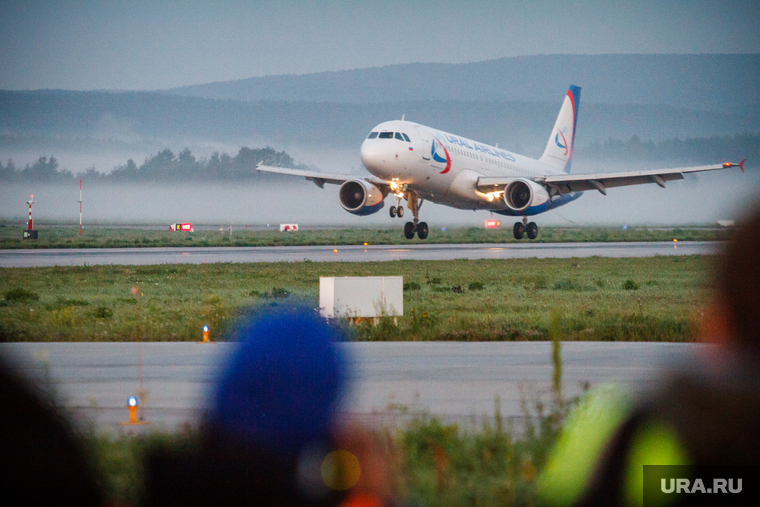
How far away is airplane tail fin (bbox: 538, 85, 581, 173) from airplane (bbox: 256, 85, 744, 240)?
8.35 meters

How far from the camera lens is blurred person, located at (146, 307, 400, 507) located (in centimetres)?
544

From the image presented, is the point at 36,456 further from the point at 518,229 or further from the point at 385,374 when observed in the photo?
the point at 518,229

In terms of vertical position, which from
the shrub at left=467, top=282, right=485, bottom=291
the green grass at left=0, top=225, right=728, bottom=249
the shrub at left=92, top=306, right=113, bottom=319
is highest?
the green grass at left=0, top=225, right=728, bottom=249

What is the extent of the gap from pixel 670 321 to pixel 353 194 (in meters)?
28.5

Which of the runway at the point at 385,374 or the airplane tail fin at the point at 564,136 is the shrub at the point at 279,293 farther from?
the airplane tail fin at the point at 564,136

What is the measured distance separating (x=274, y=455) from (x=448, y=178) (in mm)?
35058

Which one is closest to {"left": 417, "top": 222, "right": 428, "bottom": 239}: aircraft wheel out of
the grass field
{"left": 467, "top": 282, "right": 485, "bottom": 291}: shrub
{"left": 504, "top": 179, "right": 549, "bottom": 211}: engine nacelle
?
{"left": 504, "top": 179, "right": 549, "bottom": 211}: engine nacelle

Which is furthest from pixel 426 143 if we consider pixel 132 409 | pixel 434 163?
pixel 132 409

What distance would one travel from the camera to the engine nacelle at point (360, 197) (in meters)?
42.0

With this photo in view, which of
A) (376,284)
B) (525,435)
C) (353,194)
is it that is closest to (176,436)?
(525,435)

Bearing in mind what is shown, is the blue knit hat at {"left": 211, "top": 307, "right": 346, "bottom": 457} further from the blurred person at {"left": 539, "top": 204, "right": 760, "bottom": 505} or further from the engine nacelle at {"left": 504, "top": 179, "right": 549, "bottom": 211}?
the engine nacelle at {"left": 504, "top": 179, "right": 549, "bottom": 211}

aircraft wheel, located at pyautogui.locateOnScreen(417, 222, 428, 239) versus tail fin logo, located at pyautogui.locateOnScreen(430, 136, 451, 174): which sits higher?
tail fin logo, located at pyautogui.locateOnScreen(430, 136, 451, 174)

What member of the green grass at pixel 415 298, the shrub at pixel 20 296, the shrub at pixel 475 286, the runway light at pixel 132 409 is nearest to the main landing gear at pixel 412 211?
the green grass at pixel 415 298

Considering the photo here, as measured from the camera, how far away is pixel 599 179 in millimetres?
47406
